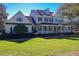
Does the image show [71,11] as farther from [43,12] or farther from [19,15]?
[19,15]

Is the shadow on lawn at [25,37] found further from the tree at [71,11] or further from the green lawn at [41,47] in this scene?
the tree at [71,11]

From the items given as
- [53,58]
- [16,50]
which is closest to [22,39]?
[16,50]

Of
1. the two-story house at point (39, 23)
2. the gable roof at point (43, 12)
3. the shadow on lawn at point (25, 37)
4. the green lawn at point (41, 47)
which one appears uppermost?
the gable roof at point (43, 12)

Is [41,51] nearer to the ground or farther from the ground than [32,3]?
nearer to the ground

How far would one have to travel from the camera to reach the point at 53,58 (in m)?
6.75

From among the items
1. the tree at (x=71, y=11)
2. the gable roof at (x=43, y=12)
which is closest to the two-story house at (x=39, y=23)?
the gable roof at (x=43, y=12)

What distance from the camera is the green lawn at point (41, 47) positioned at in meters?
6.78

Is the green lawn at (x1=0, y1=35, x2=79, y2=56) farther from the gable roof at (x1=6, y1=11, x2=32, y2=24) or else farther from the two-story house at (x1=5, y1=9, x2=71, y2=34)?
the gable roof at (x1=6, y1=11, x2=32, y2=24)

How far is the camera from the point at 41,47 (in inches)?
269

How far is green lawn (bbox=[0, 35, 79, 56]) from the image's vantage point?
6781 millimetres

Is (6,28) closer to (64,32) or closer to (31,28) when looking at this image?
(31,28)

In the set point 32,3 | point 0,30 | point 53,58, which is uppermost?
point 32,3

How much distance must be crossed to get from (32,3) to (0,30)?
0.76m

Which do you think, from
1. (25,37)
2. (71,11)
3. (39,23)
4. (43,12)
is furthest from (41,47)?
(71,11)
